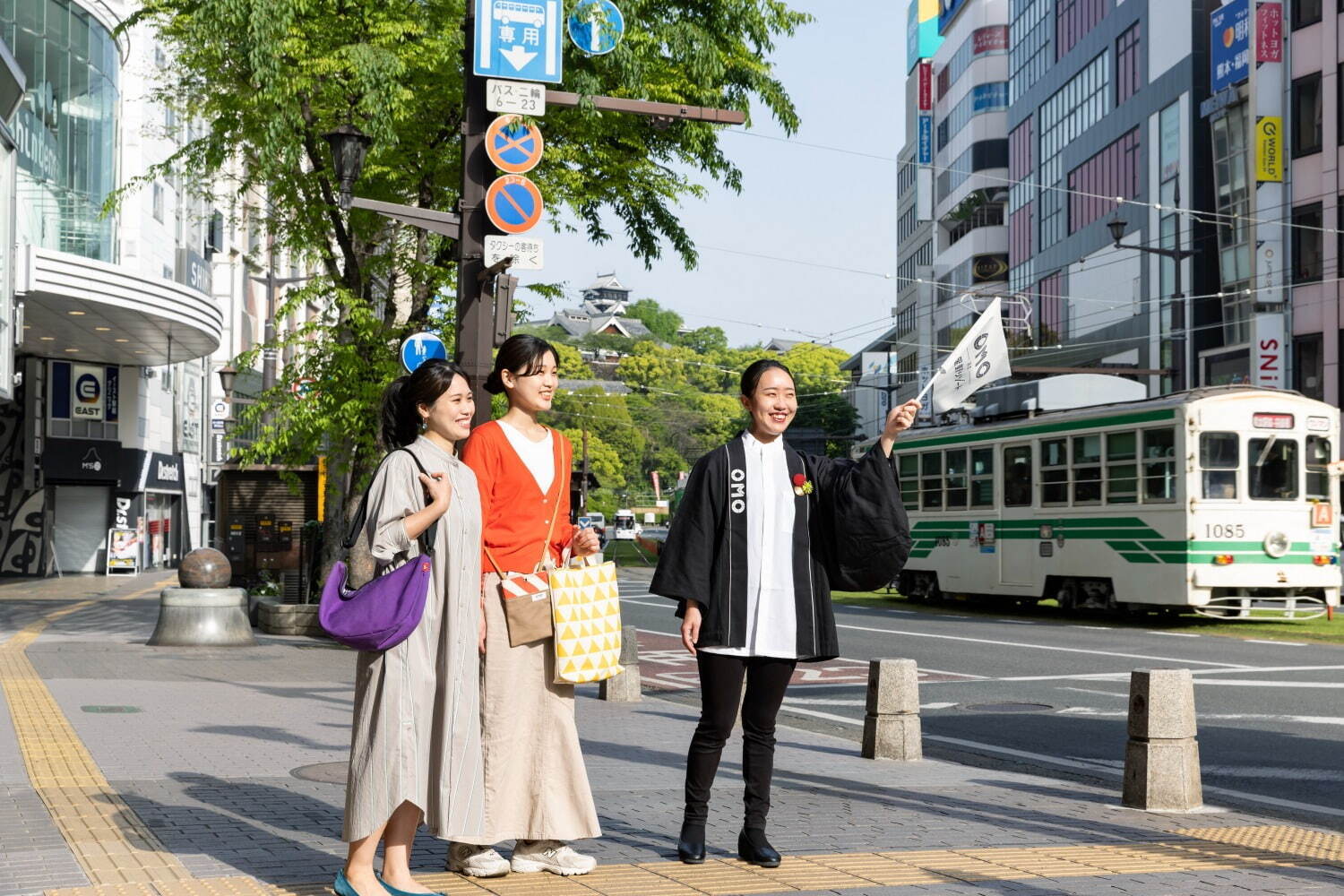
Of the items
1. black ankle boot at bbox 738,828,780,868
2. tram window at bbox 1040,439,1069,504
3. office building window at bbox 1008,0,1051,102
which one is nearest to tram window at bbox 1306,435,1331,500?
tram window at bbox 1040,439,1069,504

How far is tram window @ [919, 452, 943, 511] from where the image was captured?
26688 mm

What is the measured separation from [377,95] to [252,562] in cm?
973

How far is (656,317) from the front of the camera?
623 ft

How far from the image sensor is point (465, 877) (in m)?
5.41

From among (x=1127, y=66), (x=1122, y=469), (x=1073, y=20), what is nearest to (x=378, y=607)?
(x=1122, y=469)

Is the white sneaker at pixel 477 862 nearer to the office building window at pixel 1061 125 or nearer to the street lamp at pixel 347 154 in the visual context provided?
the street lamp at pixel 347 154

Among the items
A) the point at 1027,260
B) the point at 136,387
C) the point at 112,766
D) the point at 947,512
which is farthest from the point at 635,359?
the point at 112,766

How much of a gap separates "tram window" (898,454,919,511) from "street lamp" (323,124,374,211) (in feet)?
49.8

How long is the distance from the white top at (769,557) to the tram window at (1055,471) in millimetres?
18002

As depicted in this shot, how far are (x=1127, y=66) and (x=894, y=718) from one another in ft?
145

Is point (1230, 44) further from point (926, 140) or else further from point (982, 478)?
point (926, 140)

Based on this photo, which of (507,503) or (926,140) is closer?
(507,503)

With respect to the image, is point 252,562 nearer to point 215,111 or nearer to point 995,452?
point 215,111

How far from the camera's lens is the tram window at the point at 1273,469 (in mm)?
21156
